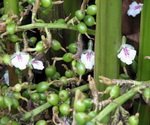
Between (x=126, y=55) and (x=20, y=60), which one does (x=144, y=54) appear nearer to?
(x=126, y=55)

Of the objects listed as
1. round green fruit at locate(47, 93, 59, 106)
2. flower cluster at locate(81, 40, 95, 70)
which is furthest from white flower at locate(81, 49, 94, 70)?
round green fruit at locate(47, 93, 59, 106)

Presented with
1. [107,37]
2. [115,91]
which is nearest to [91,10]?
[107,37]

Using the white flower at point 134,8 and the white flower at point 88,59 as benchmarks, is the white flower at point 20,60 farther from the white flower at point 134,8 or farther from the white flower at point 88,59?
the white flower at point 134,8

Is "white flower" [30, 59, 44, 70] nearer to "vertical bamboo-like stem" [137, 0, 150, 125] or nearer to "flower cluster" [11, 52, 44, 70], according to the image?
"flower cluster" [11, 52, 44, 70]

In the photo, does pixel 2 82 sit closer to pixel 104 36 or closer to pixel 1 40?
pixel 1 40

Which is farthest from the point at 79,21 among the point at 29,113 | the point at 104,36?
the point at 29,113

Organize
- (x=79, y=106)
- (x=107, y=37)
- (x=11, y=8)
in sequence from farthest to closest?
1. (x=11, y=8)
2. (x=107, y=37)
3. (x=79, y=106)
